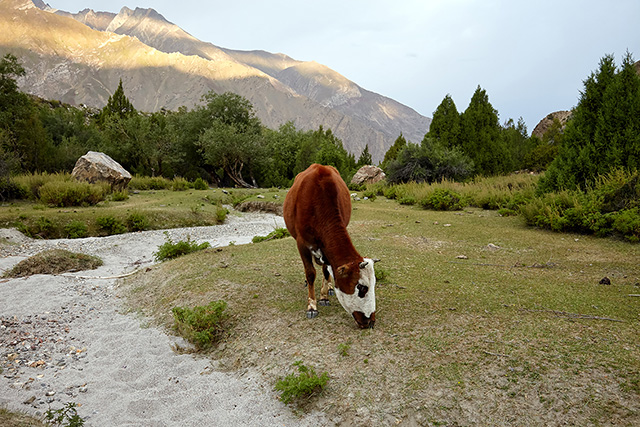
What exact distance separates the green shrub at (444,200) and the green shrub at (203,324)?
13.2 meters

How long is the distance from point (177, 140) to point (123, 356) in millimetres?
33316

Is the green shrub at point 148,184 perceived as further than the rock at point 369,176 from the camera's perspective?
No

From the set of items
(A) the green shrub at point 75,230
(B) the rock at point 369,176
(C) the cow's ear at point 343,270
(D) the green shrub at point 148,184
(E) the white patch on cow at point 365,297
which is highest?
(B) the rock at point 369,176

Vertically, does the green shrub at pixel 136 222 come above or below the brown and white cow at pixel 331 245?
below

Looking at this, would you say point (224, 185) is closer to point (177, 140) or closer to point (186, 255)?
point (177, 140)

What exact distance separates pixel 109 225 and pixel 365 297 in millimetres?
12317

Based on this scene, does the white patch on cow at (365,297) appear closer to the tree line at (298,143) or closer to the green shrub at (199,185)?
the tree line at (298,143)

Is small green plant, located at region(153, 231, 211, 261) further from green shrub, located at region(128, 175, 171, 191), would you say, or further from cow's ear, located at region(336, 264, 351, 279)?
green shrub, located at region(128, 175, 171, 191)

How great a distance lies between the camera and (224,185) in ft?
124

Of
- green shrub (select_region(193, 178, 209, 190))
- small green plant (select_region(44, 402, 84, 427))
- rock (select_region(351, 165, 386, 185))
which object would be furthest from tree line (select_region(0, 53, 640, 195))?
small green plant (select_region(44, 402, 84, 427))

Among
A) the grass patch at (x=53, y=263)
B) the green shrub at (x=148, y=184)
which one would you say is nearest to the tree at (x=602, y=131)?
the grass patch at (x=53, y=263)

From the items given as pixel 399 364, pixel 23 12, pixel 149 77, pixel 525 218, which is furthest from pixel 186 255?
pixel 23 12

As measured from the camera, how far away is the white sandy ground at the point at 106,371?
138 inches

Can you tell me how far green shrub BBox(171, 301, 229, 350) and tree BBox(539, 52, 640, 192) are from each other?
11.8m
